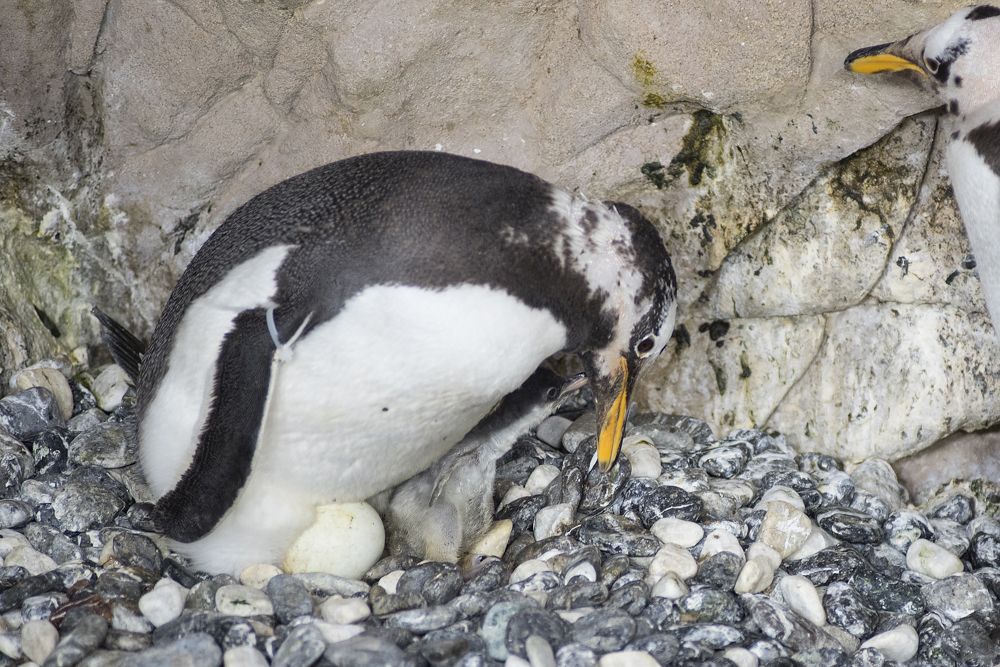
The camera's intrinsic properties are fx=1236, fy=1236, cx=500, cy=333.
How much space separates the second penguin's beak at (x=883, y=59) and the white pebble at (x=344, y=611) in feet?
5.12

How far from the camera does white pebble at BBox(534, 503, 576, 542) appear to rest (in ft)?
9.09

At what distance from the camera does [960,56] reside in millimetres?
2551

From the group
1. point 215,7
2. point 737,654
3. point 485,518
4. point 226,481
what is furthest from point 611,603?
point 215,7

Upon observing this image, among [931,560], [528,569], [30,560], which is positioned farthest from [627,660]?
[30,560]

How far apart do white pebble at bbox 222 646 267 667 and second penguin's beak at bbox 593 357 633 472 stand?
972 millimetres

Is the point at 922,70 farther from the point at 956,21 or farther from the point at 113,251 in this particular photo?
the point at 113,251

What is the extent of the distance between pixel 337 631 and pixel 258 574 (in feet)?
1.18

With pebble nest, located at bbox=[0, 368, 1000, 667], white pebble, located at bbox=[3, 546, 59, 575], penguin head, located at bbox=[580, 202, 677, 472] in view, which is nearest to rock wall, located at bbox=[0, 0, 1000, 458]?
pebble nest, located at bbox=[0, 368, 1000, 667]

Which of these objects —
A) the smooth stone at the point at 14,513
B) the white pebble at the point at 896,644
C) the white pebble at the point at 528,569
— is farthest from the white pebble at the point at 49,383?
the white pebble at the point at 896,644

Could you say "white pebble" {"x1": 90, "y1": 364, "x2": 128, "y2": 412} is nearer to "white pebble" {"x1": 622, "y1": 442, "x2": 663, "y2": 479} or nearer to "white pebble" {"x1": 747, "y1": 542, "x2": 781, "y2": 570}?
"white pebble" {"x1": 622, "y1": 442, "x2": 663, "y2": 479}

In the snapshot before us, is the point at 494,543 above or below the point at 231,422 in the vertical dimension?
below

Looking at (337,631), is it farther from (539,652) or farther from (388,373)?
(388,373)

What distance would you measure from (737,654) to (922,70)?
1.30 metres

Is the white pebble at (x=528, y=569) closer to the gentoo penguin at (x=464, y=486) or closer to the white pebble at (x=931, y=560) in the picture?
the gentoo penguin at (x=464, y=486)
